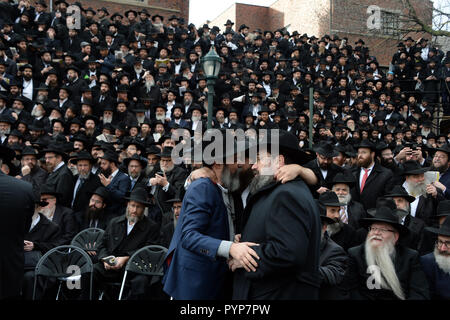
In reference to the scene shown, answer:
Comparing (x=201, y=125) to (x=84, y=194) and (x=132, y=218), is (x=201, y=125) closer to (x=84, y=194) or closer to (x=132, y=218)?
(x=84, y=194)

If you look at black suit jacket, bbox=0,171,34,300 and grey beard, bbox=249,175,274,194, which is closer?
grey beard, bbox=249,175,274,194

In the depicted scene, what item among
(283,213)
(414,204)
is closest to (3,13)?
(414,204)

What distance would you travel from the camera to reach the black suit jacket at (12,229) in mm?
3078

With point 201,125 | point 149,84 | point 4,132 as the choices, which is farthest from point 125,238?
point 149,84

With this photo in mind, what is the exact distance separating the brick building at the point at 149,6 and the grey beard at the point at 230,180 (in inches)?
1029

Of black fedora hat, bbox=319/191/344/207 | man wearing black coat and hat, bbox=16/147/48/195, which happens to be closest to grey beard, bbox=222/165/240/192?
black fedora hat, bbox=319/191/344/207

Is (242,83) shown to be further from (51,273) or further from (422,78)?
(51,273)

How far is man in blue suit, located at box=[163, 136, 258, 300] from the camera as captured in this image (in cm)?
297

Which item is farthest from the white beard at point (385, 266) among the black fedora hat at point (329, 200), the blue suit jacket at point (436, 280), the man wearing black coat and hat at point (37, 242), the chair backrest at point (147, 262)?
the man wearing black coat and hat at point (37, 242)

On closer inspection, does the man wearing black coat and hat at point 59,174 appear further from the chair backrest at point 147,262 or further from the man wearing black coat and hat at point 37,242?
the chair backrest at point 147,262

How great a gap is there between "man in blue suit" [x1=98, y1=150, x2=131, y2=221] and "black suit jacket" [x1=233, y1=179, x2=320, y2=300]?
4.76 meters

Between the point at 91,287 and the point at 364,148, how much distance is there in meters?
5.02

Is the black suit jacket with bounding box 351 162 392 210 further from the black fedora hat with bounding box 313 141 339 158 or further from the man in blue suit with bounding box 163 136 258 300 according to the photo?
the man in blue suit with bounding box 163 136 258 300
